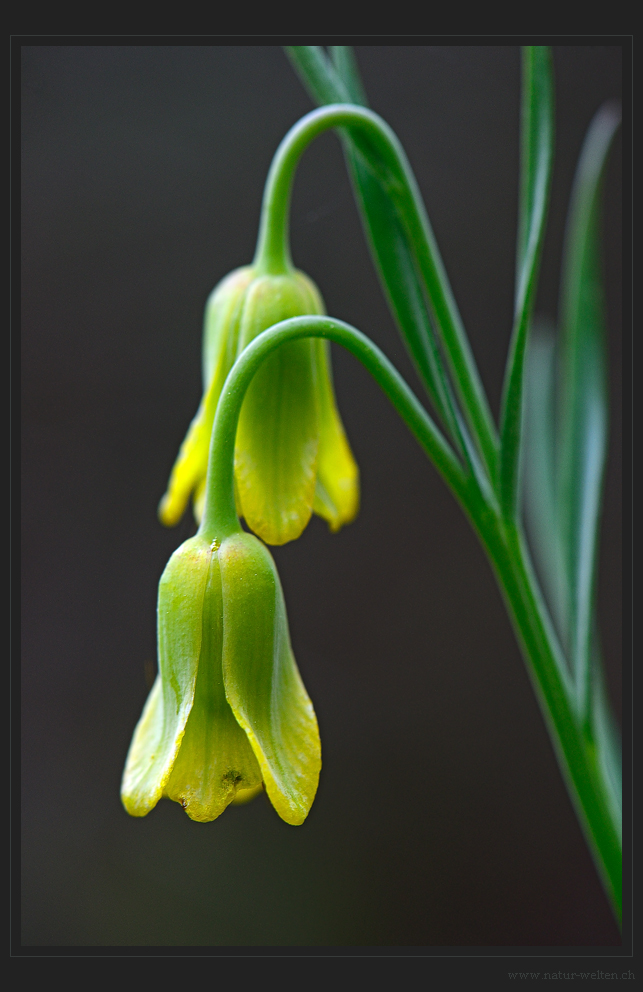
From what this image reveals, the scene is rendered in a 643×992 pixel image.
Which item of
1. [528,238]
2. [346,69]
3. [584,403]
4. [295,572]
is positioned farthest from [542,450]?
[295,572]

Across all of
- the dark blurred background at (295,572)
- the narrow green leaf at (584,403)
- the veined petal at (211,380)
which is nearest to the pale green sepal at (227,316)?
the veined petal at (211,380)

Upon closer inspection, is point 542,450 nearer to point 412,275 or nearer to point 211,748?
point 412,275

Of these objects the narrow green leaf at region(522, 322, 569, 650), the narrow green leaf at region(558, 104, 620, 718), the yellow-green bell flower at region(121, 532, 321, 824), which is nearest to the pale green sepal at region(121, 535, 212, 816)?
the yellow-green bell flower at region(121, 532, 321, 824)

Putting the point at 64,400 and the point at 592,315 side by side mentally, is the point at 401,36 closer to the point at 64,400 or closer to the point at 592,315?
the point at 592,315

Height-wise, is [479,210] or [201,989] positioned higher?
[479,210]

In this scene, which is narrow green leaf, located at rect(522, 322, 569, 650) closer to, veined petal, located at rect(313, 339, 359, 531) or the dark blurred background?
veined petal, located at rect(313, 339, 359, 531)

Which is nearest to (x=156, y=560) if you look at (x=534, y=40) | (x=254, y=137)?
(x=254, y=137)

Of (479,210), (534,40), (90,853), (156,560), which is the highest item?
(479,210)
